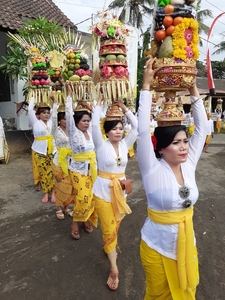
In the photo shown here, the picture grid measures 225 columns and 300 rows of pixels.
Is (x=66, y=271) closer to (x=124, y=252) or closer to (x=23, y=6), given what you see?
(x=124, y=252)

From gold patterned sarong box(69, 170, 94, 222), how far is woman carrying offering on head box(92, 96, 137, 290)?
2.04 ft

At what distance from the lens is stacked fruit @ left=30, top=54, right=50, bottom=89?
12.7 ft

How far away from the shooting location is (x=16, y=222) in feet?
13.9

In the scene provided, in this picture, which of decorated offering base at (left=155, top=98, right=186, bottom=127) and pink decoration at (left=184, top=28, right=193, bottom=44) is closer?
pink decoration at (left=184, top=28, right=193, bottom=44)

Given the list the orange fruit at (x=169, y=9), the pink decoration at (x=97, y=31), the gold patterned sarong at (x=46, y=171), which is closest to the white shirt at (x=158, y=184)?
the orange fruit at (x=169, y=9)

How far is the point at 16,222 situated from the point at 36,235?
629mm

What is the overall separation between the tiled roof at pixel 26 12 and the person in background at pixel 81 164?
715cm

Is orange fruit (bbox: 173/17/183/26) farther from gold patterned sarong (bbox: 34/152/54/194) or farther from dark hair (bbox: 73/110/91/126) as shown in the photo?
gold patterned sarong (bbox: 34/152/54/194)

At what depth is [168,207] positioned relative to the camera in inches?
75.4

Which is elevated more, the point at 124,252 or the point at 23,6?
the point at 23,6

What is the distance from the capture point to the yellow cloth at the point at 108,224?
2.79m

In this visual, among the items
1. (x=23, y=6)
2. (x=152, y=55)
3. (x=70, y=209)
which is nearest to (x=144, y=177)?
(x=152, y=55)

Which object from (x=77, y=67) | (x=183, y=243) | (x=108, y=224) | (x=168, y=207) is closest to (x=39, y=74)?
(x=77, y=67)

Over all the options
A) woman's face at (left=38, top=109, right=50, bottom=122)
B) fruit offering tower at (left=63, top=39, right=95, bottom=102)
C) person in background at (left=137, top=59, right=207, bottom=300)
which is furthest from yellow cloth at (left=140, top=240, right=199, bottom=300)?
woman's face at (left=38, top=109, right=50, bottom=122)
